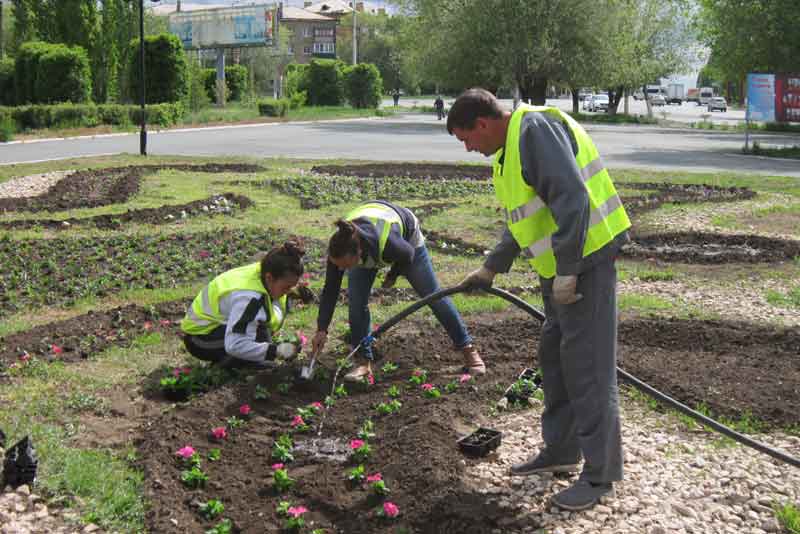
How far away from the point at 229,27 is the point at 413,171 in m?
38.2

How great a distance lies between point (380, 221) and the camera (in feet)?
19.2

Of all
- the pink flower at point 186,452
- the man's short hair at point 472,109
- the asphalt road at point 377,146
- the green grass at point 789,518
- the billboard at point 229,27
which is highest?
the billboard at point 229,27

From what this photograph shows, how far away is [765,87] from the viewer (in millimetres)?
25312

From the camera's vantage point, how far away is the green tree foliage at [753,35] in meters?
25.9

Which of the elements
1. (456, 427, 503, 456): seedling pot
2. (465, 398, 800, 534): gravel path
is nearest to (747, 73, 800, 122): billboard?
(465, 398, 800, 534): gravel path

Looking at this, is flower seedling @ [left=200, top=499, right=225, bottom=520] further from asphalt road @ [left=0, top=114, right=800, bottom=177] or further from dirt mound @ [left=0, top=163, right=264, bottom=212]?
asphalt road @ [left=0, top=114, right=800, bottom=177]

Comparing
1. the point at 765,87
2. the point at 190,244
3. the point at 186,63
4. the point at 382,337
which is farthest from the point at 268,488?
the point at 186,63

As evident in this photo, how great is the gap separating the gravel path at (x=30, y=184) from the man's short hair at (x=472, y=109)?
12235mm

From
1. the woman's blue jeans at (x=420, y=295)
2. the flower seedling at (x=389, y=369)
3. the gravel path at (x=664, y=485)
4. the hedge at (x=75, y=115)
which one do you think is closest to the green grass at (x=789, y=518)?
the gravel path at (x=664, y=485)

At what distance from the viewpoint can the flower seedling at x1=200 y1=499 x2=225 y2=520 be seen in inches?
175

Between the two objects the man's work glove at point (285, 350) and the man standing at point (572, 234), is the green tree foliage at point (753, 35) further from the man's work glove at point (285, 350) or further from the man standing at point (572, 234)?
the man standing at point (572, 234)

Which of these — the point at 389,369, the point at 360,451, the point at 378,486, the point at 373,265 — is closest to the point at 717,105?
the point at 389,369

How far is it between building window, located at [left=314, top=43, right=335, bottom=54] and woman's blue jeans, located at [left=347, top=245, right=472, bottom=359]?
127 metres

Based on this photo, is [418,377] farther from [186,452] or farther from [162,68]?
[162,68]
